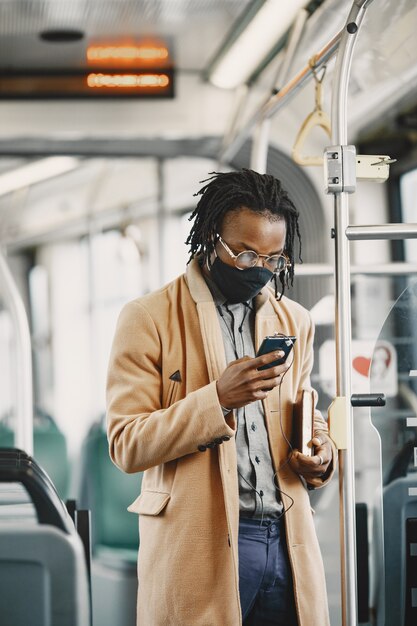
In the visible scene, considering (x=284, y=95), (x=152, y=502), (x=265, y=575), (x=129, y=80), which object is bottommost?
(x=265, y=575)

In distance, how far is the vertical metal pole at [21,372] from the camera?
5.27 metres

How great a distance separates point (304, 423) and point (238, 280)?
36 cm

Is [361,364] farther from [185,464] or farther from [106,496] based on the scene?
[106,496]

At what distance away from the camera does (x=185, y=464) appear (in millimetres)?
2320

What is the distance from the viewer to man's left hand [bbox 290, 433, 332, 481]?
7.72 feet

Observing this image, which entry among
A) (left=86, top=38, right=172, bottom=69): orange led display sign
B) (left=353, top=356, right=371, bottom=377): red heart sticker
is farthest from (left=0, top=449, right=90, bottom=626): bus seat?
(left=86, top=38, right=172, bottom=69): orange led display sign

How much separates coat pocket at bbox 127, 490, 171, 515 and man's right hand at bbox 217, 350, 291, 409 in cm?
29

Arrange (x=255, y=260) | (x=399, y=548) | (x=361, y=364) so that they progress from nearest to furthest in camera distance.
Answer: (x=255, y=260), (x=399, y=548), (x=361, y=364)

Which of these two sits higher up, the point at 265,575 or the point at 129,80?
the point at 129,80

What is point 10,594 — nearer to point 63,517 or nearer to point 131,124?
point 63,517

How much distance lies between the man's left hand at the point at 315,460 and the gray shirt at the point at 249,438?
0.06 metres

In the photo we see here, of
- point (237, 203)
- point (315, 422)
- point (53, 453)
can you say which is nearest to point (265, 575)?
point (315, 422)

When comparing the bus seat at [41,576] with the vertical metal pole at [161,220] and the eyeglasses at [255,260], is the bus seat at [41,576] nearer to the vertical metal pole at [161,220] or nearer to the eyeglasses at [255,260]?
the eyeglasses at [255,260]

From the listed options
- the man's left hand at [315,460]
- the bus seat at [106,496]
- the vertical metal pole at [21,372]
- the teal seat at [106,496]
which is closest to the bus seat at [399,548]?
the man's left hand at [315,460]
